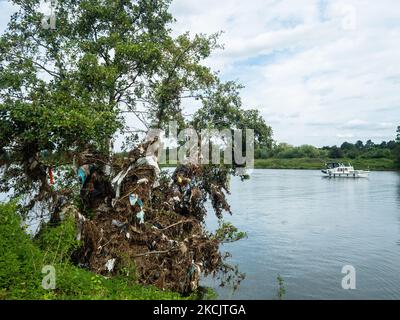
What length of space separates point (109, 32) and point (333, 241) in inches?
826

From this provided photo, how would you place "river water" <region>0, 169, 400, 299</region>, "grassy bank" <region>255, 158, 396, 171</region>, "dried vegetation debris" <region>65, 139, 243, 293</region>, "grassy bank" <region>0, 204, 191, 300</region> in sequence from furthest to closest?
"grassy bank" <region>255, 158, 396, 171</region>
"river water" <region>0, 169, 400, 299</region>
"dried vegetation debris" <region>65, 139, 243, 293</region>
"grassy bank" <region>0, 204, 191, 300</region>

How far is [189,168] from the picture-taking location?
658 inches

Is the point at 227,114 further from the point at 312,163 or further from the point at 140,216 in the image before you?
the point at 312,163

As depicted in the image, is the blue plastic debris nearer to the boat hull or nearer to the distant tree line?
the boat hull

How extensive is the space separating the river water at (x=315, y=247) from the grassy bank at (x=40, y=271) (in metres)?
7.37

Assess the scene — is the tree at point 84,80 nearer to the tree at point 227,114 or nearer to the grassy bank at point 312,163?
the tree at point 227,114

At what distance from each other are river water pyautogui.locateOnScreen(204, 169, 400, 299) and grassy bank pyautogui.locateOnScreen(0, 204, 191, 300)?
24.2 ft

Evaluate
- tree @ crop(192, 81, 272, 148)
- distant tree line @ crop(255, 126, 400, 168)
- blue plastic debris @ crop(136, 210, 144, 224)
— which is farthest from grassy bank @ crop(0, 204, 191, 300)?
distant tree line @ crop(255, 126, 400, 168)

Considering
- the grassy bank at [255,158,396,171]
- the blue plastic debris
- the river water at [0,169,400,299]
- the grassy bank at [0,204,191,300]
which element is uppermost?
the grassy bank at [255,158,396,171]

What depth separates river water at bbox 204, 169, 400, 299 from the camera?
64.3 ft

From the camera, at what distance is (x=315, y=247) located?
27625 mm

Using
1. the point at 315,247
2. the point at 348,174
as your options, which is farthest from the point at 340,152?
the point at 315,247
